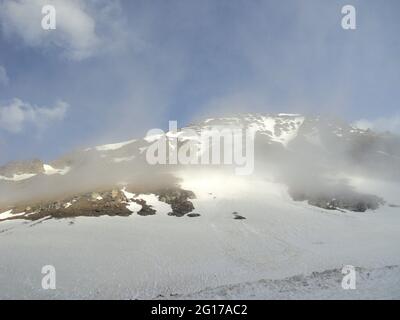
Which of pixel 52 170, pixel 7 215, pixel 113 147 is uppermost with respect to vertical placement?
pixel 113 147

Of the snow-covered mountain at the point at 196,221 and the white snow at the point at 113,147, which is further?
the white snow at the point at 113,147

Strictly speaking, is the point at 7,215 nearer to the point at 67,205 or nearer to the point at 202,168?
the point at 67,205

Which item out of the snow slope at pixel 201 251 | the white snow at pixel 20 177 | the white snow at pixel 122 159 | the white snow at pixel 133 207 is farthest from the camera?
the white snow at pixel 122 159

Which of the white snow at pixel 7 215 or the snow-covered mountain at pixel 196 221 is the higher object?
the snow-covered mountain at pixel 196 221

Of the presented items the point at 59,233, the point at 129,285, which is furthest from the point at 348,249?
the point at 59,233

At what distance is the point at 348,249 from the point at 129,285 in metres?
25.3

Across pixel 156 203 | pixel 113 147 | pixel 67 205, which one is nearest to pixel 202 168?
pixel 156 203

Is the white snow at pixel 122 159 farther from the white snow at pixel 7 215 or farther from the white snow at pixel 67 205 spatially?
the white snow at pixel 67 205

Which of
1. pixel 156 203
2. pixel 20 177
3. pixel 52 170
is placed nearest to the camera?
pixel 156 203

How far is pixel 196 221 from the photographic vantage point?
56.1 metres

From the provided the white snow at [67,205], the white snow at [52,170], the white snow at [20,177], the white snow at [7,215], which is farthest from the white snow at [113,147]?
the white snow at [67,205]

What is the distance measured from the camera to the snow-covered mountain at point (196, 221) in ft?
108

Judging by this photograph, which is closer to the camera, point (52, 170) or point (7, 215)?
point (7, 215)

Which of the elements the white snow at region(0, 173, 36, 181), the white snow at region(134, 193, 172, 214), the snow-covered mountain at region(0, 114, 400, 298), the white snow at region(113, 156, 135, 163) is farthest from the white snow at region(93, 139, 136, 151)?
the white snow at region(134, 193, 172, 214)
